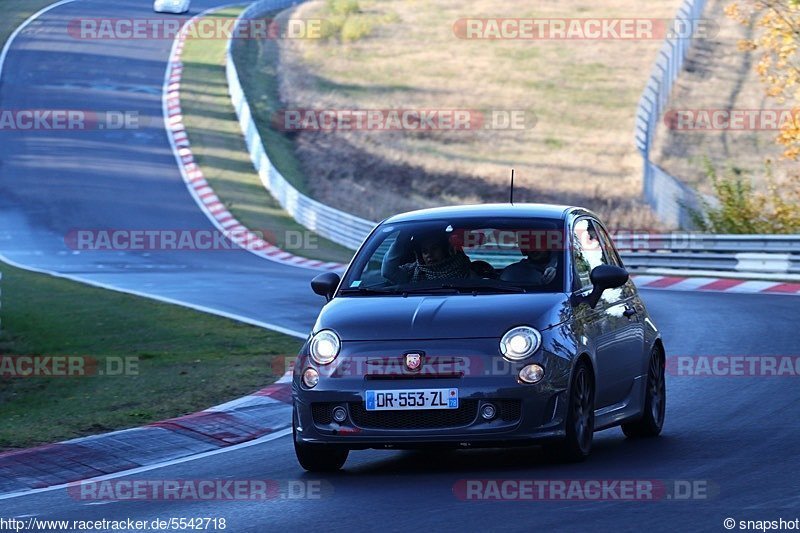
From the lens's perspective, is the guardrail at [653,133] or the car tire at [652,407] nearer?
the car tire at [652,407]

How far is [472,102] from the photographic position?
171ft

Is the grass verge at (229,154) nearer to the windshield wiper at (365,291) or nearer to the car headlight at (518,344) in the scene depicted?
the windshield wiper at (365,291)

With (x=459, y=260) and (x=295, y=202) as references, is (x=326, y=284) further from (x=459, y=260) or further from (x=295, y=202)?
(x=295, y=202)

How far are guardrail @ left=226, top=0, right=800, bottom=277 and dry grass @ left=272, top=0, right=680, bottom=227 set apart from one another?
133cm

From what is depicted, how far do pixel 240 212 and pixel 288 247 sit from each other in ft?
13.3

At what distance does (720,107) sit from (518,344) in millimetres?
40753

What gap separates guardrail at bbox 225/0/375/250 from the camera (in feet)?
112

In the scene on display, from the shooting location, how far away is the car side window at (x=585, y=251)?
32.9 feet

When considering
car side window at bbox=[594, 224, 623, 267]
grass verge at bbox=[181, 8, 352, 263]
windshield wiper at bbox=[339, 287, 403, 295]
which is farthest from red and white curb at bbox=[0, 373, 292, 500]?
grass verge at bbox=[181, 8, 352, 263]

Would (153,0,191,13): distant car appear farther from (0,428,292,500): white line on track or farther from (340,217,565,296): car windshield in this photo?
(340,217,565,296): car windshield

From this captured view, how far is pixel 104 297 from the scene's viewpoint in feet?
80.1

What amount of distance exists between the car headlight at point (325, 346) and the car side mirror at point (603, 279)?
1.69m

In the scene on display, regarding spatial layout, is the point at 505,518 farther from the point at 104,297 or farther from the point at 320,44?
the point at 320,44

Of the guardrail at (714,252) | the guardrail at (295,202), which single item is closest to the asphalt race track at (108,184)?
the guardrail at (295,202)
